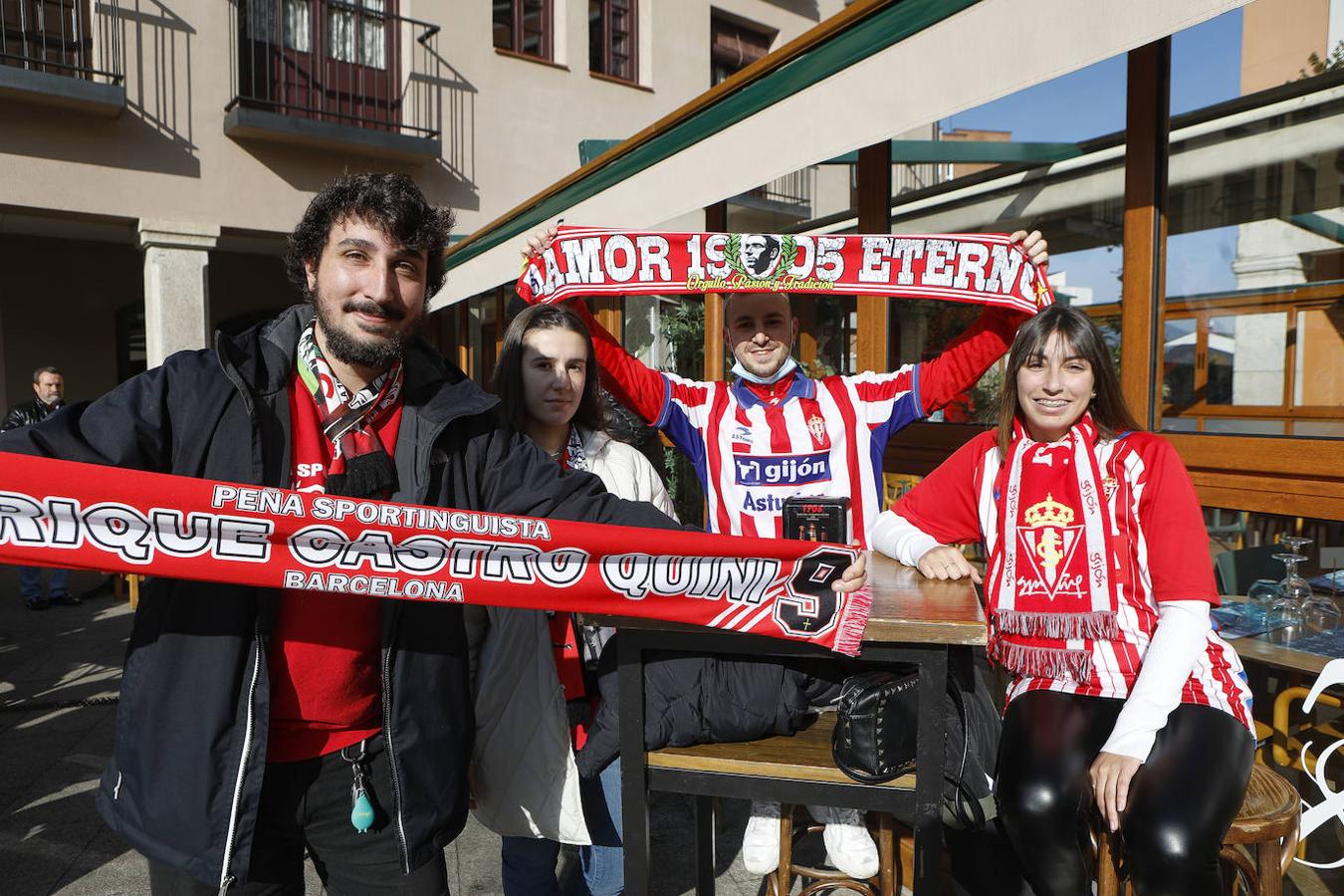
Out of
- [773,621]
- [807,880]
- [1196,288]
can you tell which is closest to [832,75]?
[1196,288]

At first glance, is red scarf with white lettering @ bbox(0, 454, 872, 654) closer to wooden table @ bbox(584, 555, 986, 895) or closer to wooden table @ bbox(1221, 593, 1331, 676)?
wooden table @ bbox(584, 555, 986, 895)

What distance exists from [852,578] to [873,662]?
0.27 meters

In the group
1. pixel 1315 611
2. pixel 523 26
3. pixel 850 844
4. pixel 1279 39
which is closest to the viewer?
pixel 850 844

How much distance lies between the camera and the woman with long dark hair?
2.02m

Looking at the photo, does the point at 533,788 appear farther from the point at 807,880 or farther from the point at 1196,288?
the point at 1196,288

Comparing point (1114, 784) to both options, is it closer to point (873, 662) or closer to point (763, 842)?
point (873, 662)

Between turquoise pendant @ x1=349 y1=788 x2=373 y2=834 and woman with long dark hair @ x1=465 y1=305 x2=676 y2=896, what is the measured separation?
41cm

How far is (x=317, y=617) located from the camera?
164cm

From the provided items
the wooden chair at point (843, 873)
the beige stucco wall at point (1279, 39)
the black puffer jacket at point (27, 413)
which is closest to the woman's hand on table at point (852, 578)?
the wooden chair at point (843, 873)

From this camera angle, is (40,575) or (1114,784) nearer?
(1114,784)

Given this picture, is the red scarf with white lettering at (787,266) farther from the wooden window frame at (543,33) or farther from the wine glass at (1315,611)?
the wooden window frame at (543,33)

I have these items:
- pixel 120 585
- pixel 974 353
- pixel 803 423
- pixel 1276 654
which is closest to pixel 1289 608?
pixel 1276 654

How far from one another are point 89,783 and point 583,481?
10.5 feet

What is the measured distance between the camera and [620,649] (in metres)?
1.81
